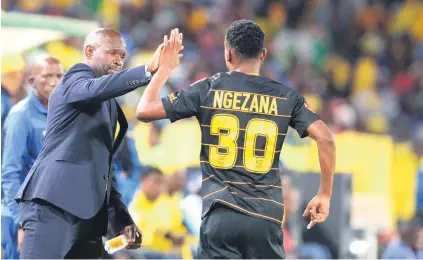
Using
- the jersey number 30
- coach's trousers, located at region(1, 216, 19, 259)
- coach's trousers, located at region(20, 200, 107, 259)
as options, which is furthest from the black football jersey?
coach's trousers, located at region(1, 216, 19, 259)

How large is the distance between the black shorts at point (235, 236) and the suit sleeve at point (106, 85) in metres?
0.79

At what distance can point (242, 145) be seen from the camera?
4.79 m

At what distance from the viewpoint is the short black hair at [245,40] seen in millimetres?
4906

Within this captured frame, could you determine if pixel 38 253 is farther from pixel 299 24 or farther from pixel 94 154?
pixel 299 24

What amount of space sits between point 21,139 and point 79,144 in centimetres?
176

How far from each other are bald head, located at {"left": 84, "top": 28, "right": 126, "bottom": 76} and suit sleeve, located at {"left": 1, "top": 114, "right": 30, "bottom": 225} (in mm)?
1600

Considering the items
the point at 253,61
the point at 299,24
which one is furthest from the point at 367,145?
the point at 253,61

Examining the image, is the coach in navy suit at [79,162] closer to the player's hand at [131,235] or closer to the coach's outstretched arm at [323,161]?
the player's hand at [131,235]

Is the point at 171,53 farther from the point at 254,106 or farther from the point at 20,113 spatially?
the point at 20,113

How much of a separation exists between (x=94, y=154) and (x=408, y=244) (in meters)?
6.01

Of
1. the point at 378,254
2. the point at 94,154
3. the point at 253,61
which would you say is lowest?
the point at 378,254

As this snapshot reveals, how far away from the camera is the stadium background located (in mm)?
9008

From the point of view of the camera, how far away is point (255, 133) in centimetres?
480

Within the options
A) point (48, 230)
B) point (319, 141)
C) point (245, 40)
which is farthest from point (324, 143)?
point (48, 230)
